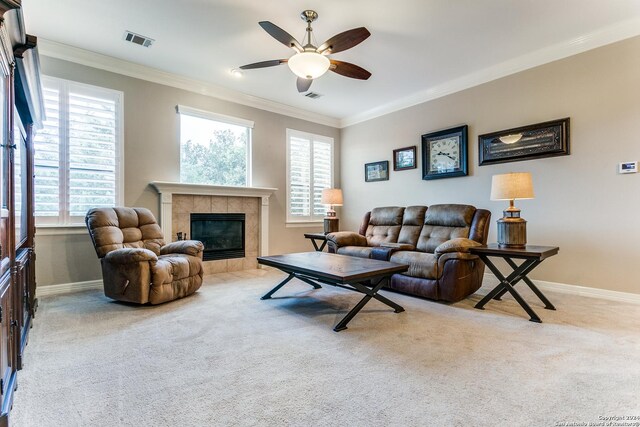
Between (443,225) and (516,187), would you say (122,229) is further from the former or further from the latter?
(516,187)

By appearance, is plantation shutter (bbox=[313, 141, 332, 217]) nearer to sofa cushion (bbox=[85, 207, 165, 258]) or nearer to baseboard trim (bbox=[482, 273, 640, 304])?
sofa cushion (bbox=[85, 207, 165, 258])

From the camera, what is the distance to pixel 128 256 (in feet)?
9.93

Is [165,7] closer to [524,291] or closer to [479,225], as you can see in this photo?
[479,225]

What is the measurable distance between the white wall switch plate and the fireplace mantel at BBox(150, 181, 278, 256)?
4.49 meters

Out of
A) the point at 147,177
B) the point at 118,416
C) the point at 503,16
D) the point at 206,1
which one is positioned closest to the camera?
the point at 118,416

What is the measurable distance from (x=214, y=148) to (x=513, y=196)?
4.11 m

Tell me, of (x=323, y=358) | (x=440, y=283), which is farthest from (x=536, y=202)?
(x=323, y=358)

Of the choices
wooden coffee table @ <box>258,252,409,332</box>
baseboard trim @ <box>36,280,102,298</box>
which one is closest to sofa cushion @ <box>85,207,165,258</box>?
baseboard trim @ <box>36,280,102,298</box>

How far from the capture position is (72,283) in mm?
3770

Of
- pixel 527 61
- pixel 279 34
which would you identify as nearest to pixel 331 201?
pixel 279 34

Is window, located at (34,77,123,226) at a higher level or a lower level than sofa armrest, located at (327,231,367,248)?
higher

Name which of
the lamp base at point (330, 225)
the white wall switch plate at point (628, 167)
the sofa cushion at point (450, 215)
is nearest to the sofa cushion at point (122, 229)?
the lamp base at point (330, 225)

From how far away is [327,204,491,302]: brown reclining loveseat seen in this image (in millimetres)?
3215

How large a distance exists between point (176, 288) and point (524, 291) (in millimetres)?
3937
